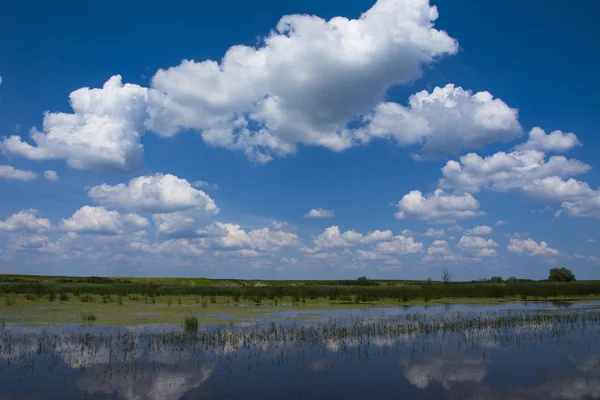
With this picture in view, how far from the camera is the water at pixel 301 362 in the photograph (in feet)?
39.8

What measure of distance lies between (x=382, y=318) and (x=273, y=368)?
1610 cm

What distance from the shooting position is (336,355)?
17.0 meters

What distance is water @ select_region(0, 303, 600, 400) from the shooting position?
1212cm

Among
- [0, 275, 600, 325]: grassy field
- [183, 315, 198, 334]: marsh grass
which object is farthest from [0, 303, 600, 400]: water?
[0, 275, 600, 325]: grassy field

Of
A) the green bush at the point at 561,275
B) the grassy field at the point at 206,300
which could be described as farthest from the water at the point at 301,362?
the green bush at the point at 561,275

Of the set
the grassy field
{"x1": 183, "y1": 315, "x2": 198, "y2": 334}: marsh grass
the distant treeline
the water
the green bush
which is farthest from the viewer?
the green bush

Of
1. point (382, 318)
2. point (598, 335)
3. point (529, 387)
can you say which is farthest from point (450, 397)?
point (382, 318)

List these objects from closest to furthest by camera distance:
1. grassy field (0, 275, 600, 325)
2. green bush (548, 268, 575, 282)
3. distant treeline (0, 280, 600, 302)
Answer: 1. grassy field (0, 275, 600, 325)
2. distant treeline (0, 280, 600, 302)
3. green bush (548, 268, 575, 282)

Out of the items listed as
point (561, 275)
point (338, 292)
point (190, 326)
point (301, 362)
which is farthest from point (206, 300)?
point (561, 275)

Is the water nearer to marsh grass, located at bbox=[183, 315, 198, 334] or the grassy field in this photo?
marsh grass, located at bbox=[183, 315, 198, 334]

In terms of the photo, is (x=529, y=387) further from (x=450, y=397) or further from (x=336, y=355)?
(x=336, y=355)

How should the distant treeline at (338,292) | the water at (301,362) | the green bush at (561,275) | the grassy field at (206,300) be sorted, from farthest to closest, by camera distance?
the green bush at (561,275)
the distant treeline at (338,292)
the grassy field at (206,300)
the water at (301,362)

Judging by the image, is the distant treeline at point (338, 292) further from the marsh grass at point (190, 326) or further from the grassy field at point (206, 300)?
the marsh grass at point (190, 326)

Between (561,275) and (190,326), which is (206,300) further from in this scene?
(561,275)
